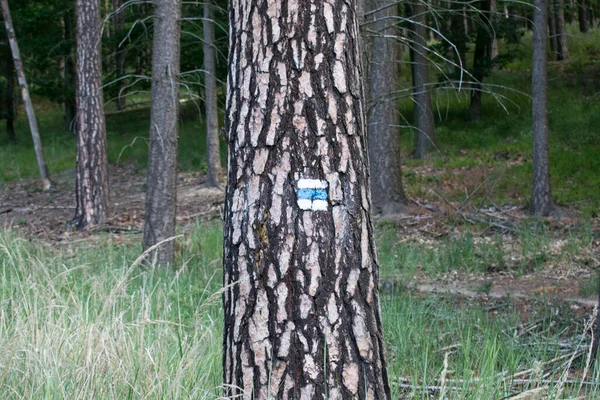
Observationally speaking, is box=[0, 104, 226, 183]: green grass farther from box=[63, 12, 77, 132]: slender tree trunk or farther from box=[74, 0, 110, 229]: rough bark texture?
box=[74, 0, 110, 229]: rough bark texture

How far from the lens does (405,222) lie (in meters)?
14.1

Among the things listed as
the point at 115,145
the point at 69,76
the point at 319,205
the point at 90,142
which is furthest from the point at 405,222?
the point at 69,76

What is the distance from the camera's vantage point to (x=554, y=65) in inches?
1019

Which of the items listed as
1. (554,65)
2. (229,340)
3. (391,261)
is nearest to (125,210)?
(391,261)

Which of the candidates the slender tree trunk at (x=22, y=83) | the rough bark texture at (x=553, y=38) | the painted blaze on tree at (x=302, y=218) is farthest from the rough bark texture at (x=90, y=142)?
the rough bark texture at (x=553, y=38)

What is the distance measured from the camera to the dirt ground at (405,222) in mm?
8765

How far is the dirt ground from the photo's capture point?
28.8 ft

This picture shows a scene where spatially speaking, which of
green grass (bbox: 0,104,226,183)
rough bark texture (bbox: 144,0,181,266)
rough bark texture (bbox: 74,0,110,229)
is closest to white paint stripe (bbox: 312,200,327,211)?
rough bark texture (bbox: 144,0,181,266)

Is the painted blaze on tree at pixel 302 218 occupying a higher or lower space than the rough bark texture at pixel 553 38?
lower

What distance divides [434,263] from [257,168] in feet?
24.6

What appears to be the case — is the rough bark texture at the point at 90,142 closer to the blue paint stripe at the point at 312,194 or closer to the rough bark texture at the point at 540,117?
the rough bark texture at the point at 540,117

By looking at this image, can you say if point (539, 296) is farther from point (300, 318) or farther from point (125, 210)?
point (125, 210)

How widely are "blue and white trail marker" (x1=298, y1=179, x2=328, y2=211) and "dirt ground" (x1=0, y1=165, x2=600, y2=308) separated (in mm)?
3581

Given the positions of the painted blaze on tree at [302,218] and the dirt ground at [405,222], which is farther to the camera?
the dirt ground at [405,222]
